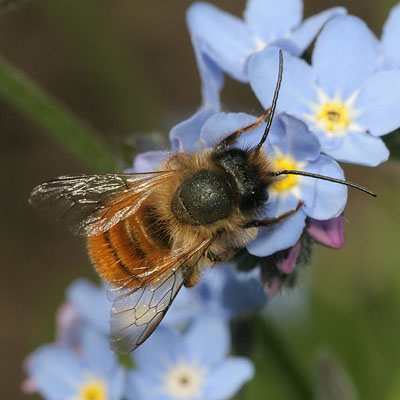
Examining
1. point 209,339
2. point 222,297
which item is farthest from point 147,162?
point 209,339

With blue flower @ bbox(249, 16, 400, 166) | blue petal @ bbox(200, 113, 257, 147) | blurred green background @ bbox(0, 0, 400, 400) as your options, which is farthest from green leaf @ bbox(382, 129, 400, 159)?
blurred green background @ bbox(0, 0, 400, 400)

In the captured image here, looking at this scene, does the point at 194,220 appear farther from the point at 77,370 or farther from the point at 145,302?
the point at 77,370

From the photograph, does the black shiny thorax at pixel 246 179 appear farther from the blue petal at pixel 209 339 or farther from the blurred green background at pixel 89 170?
the blurred green background at pixel 89 170

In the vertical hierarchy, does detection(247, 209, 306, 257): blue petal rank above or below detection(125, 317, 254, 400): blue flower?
above

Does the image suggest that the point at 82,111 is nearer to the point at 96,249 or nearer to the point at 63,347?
the point at 63,347

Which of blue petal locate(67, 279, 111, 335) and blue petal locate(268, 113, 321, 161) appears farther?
blue petal locate(67, 279, 111, 335)

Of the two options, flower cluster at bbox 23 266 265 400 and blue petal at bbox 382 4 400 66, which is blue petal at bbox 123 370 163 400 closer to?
flower cluster at bbox 23 266 265 400

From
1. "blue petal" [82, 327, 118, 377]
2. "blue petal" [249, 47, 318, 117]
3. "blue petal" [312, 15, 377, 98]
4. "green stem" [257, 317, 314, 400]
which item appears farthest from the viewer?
"green stem" [257, 317, 314, 400]
